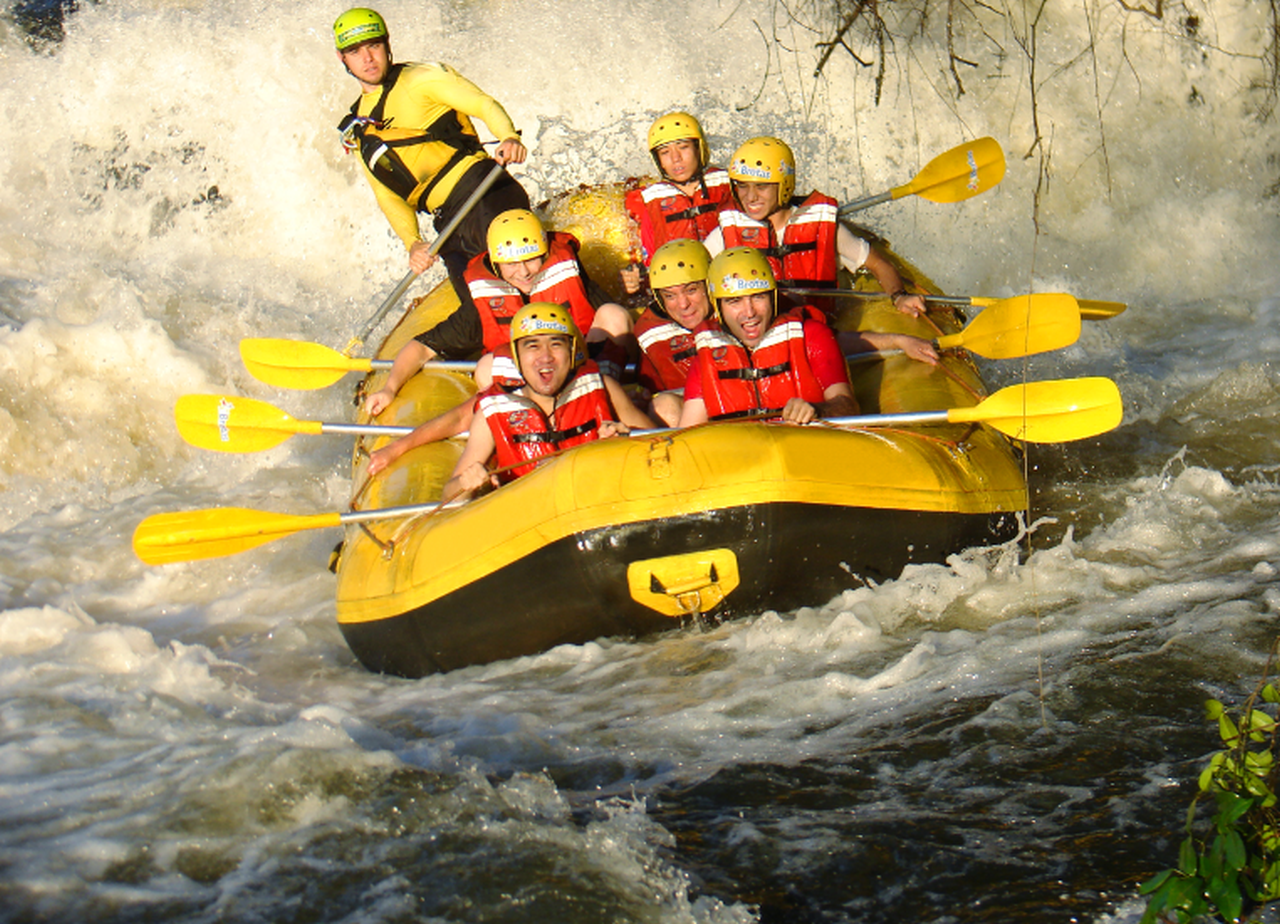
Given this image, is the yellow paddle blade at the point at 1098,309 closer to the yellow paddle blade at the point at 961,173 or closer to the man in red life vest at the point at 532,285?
the yellow paddle blade at the point at 961,173

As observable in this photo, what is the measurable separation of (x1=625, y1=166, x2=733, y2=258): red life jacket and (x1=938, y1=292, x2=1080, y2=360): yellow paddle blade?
4.18ft

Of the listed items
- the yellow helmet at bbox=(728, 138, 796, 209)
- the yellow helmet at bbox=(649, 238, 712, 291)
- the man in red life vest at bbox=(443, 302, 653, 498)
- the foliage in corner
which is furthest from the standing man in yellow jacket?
the foliage in corner

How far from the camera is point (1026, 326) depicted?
4230 mm

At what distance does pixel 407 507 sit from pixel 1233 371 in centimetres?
407

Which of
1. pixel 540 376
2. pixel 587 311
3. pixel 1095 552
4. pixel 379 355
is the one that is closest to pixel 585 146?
pixel 379 355

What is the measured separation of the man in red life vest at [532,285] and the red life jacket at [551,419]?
1.49 ft

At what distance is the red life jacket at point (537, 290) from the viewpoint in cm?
470

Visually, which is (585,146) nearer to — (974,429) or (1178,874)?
(974,429)

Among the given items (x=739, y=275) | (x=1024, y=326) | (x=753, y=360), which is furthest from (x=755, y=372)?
(x=1024, y=326)

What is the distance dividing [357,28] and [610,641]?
2.85 meters

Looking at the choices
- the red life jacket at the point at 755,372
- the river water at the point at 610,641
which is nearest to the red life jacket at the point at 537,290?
the red life jacket at the point at 755,372

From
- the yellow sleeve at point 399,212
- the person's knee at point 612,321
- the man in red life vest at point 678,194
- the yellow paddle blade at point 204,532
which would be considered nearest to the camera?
the yellow paddle blade at point 204,532

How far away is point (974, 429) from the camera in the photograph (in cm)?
406

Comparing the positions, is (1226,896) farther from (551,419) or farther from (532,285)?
(532,285)
